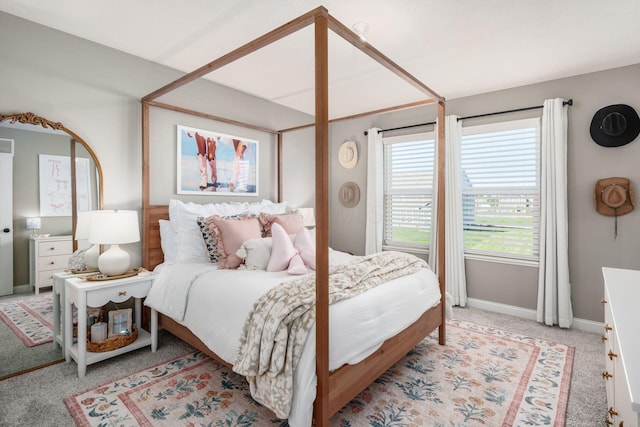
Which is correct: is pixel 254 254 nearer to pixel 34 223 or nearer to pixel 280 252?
pixel 280 252

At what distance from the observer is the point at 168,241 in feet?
9.41

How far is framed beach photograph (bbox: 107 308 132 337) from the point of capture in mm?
2525

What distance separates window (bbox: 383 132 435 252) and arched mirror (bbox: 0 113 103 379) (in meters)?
3.29

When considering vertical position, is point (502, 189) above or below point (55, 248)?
above

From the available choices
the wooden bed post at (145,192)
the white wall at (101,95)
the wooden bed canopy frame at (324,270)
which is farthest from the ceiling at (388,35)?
the wooden bed post at (145,192)

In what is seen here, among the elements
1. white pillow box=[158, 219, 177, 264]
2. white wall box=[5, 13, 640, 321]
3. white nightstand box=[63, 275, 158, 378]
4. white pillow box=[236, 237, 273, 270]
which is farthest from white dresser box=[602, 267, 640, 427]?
white pillow box=[158, 219, 177, 264]

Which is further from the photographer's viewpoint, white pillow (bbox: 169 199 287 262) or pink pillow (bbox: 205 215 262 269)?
white pillow (bbox: 169 199 287 262)

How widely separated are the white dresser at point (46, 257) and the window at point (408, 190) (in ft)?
11.1

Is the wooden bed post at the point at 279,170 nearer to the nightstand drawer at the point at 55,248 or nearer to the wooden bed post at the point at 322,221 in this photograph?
the nightstand drawer at the point at 55,248

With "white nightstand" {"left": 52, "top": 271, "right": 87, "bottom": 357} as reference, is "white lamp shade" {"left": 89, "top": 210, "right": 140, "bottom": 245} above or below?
above

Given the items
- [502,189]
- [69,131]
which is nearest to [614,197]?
[502,189]

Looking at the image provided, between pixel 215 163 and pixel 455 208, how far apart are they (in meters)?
2.68

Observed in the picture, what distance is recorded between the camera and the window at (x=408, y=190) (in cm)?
412

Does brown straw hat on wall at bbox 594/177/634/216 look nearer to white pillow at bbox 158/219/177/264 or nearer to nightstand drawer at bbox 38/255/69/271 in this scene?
white pillow at bbox 158/219/177/264
